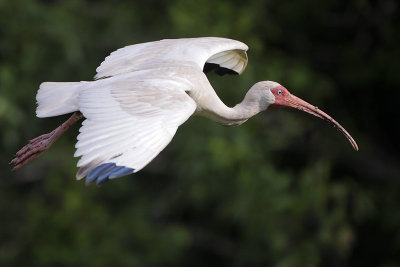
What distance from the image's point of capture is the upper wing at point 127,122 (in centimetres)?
527

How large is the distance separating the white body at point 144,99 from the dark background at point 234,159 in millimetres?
4208

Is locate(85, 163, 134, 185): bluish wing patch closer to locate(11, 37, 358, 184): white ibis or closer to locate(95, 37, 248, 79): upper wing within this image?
locate(11, 37, 358, 184): white ibis

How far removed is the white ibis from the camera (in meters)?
5.33

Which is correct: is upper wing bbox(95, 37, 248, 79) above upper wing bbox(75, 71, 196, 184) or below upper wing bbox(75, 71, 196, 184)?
below

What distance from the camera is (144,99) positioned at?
581cm

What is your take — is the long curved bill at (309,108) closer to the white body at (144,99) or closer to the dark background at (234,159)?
the white body at (144,99)

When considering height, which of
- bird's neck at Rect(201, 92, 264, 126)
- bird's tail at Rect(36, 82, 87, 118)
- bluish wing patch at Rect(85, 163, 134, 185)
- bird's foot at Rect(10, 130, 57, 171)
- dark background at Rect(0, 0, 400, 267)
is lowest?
dark background at Rect(0, 0, 400, 267)

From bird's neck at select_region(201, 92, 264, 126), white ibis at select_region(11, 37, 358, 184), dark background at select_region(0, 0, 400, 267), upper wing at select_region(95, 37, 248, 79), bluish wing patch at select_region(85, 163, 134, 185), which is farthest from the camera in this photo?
dark background at select_region(0, 0, 400, 267)

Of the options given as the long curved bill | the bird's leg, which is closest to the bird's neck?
the long curved bill

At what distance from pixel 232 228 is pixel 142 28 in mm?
2781

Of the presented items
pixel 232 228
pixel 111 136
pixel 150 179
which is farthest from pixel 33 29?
pixel 111 136

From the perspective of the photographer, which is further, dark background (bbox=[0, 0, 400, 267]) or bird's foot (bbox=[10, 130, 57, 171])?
dark background (bbox=[0, 0, 400, 267])

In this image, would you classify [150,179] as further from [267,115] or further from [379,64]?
[379,64]

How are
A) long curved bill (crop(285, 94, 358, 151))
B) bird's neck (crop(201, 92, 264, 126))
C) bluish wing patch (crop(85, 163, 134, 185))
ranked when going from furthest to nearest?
1. long curved bill (crop(285, 94, 358, 151))
2. bird's neck (crop(201, 92, 264, 126))
3. bluish wing patch (crop(85, 163, 134, 185))
